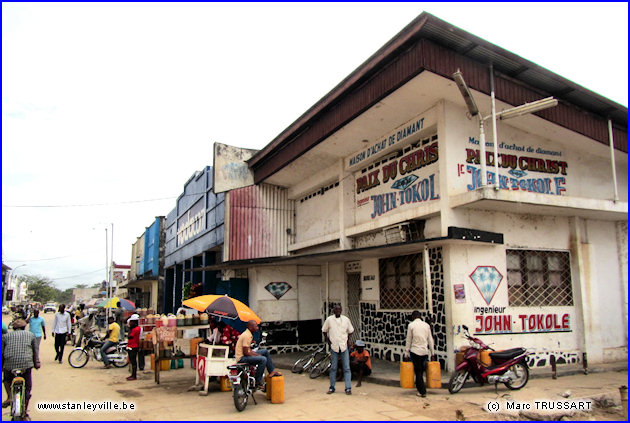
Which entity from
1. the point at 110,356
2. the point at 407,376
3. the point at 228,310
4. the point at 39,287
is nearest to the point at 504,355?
the point at 407,376

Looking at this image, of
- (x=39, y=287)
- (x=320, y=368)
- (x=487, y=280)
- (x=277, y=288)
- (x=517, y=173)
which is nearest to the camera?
(x=487, y=280)

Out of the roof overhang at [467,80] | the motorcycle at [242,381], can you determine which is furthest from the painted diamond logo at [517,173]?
the motorcycle at [242,381]

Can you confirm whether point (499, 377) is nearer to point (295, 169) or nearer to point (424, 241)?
point (424, 241)

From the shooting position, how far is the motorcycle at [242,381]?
8422 millimetres

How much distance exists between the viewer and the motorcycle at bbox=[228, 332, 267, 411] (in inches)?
332

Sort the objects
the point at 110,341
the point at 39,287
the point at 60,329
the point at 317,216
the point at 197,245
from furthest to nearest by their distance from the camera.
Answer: the point at 39,287, the point at 197,245, the point at 317,216, the point at 60,329, the point at 110,341

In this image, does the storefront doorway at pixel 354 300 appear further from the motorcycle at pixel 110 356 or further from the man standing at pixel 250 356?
the motorcycle at pixel 110 356

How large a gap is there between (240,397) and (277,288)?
903 centimetres

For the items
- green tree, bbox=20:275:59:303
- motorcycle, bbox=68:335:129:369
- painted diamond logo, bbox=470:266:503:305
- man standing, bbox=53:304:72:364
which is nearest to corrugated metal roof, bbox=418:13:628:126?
painted diamond logo, bbox=470:266:503:305

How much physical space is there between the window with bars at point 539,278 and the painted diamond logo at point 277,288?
802 cm

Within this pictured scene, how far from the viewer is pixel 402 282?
524 inches

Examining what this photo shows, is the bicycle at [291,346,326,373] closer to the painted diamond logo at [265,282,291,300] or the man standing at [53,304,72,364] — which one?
the painted diamond logo at [265,282,291,300]

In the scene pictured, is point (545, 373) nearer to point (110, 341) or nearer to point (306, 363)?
point (306, 363)

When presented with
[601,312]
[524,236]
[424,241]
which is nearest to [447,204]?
[424,241]
